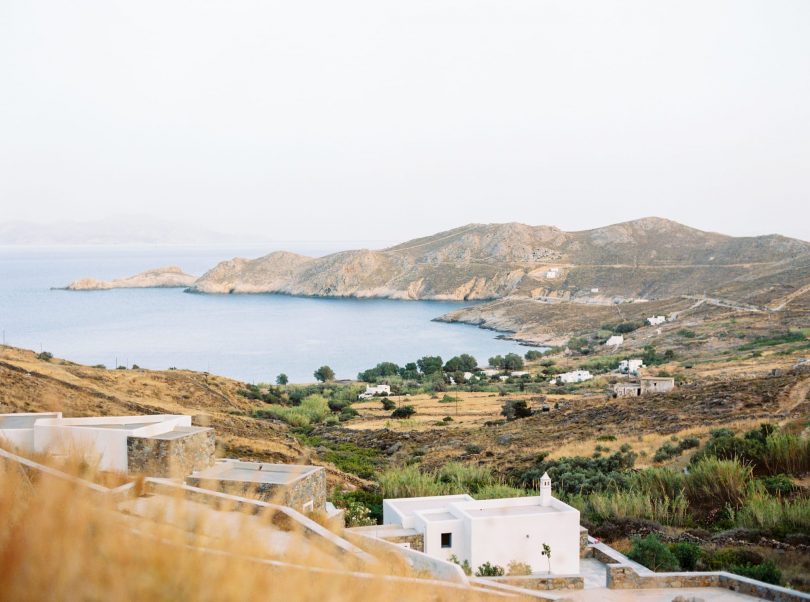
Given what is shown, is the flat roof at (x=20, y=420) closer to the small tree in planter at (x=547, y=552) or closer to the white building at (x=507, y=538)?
the white building at (x=507, y=538)

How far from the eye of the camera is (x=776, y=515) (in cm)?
1212

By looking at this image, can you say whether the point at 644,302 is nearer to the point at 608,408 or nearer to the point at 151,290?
the point at 608,408

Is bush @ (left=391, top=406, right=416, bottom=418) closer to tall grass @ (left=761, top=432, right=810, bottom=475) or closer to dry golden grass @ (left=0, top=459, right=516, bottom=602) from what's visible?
tall grass @ (left=761, top=432, right=810, bottom=475)

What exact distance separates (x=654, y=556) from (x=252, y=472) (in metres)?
6.35

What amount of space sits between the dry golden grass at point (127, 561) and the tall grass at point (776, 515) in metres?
11.2

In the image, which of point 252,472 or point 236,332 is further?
point 236,332

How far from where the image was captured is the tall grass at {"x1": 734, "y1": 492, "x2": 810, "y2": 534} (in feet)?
38.8

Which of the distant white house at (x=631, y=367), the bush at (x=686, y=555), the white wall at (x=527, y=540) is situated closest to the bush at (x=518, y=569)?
the white wall at (x=527, y=540)

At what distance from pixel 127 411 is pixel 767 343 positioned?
36901 millimetres

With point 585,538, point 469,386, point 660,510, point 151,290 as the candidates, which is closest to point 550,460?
point 660,510

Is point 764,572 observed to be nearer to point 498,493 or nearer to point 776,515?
point 776,515

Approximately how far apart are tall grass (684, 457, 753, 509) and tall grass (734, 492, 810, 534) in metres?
1.05

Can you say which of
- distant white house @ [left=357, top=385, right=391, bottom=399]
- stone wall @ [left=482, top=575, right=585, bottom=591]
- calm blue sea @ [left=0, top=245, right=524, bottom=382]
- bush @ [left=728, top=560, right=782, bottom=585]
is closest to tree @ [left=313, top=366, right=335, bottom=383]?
calm blue sea @ [left=0, top=245, right=524, bottom=382]

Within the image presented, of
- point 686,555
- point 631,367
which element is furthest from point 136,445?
point 631,367
